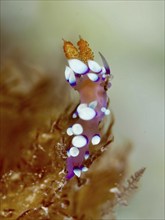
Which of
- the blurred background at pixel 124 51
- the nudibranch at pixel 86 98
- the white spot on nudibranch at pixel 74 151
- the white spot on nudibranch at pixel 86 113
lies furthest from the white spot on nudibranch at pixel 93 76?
the blurred background at pixel 124 51

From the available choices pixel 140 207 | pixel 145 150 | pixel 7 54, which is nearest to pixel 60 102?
pixel 7 54

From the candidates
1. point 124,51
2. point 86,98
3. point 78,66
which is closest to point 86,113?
point 86,98

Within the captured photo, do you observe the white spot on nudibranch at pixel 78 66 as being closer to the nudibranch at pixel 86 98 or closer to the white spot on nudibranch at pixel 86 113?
the nudibranch at pixel 86 98

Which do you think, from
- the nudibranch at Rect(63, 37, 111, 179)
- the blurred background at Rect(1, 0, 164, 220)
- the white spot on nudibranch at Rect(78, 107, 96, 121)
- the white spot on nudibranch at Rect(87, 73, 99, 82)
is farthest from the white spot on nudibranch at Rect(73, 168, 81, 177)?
the blurred background at Rect(1, 0, 164, 220)

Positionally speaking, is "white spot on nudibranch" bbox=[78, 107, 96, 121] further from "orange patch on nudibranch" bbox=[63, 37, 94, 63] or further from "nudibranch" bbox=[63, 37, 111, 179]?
"orange patch on nudibranch" bbox=[63, 37, 94, 63]

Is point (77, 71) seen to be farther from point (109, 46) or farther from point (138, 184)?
point (138, 184)

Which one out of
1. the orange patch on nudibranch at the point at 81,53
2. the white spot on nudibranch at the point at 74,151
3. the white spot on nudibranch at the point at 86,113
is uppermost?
the orange patch on nudibranch at the point at 81,53
